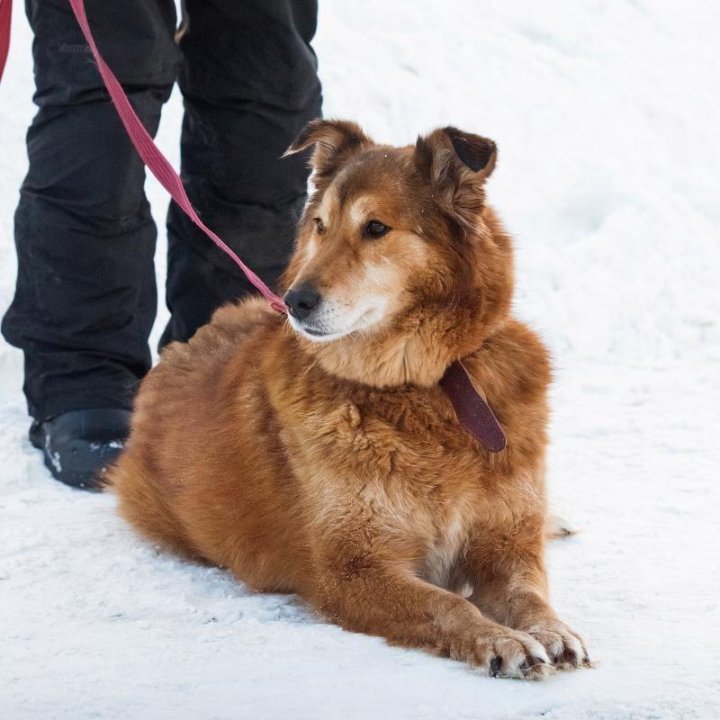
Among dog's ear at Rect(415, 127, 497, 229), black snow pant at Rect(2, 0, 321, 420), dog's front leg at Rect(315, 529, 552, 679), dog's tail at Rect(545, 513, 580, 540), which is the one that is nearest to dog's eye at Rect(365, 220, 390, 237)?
dog's ear at Rect(415, 127, 497, 229)

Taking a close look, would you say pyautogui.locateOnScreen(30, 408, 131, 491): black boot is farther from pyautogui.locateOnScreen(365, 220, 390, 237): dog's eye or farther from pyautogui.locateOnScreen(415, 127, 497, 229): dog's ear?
pyautogui.locateOnScreen(415, 127, 497, 229): dog's ear

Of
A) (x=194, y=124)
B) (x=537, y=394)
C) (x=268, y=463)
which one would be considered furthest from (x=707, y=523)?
(x=194, y=124)

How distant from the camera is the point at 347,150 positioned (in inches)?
137

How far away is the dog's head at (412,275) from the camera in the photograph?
9.96 ft

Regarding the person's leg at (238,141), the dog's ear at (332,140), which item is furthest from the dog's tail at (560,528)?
the person's leg at (238,141)

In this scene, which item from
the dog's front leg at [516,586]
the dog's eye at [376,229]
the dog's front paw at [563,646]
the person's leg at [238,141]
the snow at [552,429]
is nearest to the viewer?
the snow at [552,429]

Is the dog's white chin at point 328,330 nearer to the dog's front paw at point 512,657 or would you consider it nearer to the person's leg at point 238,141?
the dog's front paw at point 512,657

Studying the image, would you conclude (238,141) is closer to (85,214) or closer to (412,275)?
(85,214)

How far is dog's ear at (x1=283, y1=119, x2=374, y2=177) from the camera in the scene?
346cm

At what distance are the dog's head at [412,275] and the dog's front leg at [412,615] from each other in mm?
497

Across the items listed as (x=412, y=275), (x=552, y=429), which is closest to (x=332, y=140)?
(x=412, y=275)

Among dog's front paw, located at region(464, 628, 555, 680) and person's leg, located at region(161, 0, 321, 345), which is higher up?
dog's front paw, located at region(464, 628, 555, 680)

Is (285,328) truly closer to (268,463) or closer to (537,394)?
(268,463)

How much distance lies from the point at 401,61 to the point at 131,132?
15.8ft
